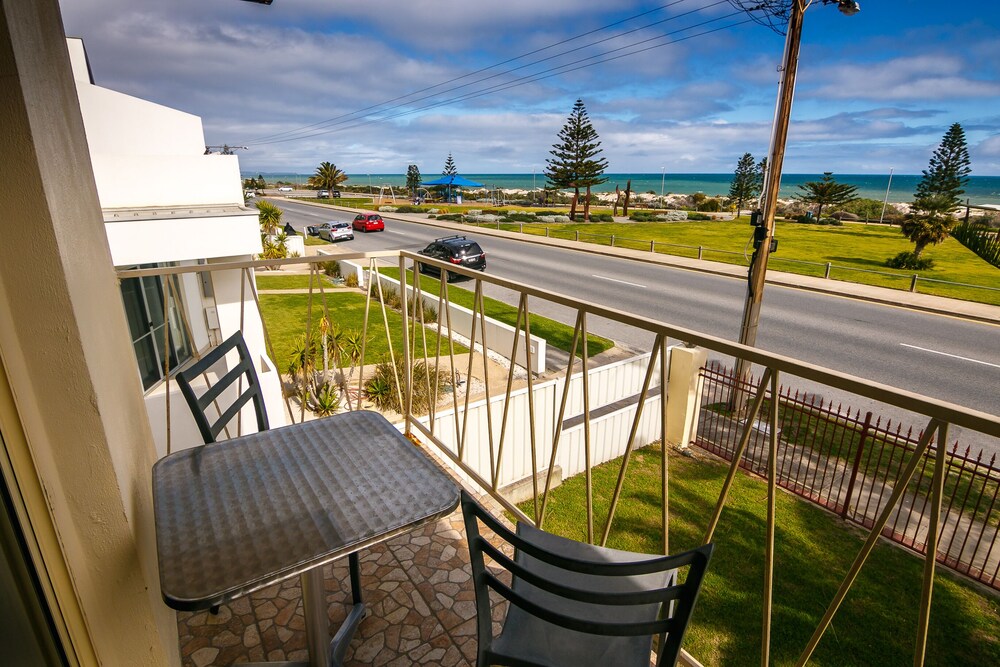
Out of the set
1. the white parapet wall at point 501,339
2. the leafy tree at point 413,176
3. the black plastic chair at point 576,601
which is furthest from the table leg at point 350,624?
the leafy tree at point 413,176

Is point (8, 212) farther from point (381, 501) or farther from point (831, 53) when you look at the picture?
point (831, 53)

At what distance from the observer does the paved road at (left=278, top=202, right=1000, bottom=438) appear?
9711 mm

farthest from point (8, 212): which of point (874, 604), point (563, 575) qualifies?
point (874, 604)

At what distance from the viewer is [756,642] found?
470 cm

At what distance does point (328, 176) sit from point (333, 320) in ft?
202

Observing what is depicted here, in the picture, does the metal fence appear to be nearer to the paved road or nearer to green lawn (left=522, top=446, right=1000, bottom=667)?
green lawn (left=522, top=446, right=1000, bottom=667)

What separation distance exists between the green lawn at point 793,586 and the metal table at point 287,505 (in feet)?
14.8

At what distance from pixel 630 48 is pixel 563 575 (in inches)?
1131

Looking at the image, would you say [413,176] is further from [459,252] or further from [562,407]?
[562,407]

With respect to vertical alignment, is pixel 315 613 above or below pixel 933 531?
below

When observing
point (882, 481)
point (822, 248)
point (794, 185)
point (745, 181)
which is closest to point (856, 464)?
point (882, 481)

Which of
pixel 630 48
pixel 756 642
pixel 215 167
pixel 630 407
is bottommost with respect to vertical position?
pixel 756 642

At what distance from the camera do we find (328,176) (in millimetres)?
67562

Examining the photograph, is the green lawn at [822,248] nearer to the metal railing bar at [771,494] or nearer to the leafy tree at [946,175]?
the leafy tree at [946,175]
